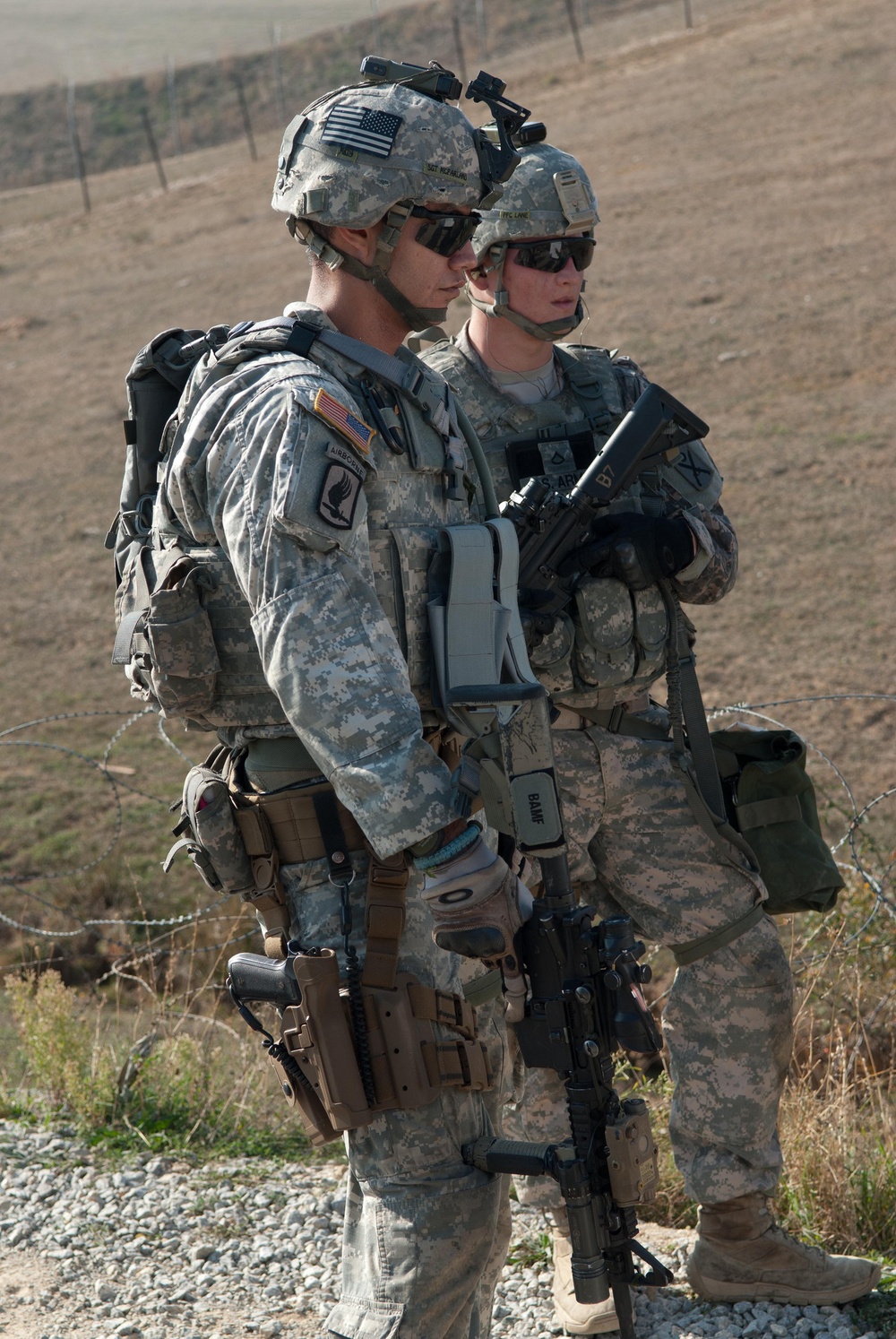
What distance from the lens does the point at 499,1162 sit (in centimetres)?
243

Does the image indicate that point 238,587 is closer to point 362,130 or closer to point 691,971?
point 362,130

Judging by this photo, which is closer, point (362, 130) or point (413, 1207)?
point (413, 1207)

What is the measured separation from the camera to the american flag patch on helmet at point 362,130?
2592 millimetres

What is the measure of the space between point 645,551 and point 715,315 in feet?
39.2

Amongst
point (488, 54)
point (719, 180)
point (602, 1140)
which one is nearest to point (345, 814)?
point (602, 1140)

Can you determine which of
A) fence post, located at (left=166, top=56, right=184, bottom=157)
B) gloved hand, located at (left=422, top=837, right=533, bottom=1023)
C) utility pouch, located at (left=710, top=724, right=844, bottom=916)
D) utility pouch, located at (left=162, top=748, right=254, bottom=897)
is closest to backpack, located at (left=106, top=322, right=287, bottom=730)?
utility pouch, located at (left=162, top=748, right=254, bottom=897)

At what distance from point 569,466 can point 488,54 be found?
141ft

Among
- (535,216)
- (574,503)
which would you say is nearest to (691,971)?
(574,503)

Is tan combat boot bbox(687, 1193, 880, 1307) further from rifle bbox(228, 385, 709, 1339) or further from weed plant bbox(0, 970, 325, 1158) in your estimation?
weed plant bbox(0, 970, 325, 1158)

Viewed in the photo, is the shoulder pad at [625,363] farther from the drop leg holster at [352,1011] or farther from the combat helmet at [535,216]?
the drop leg holster at [352,1011]

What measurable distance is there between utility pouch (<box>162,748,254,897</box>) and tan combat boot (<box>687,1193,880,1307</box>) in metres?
1.50

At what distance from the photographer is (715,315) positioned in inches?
580

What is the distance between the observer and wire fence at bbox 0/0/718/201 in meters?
45.2

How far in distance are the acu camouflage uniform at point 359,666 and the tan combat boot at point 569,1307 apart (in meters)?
0.69
